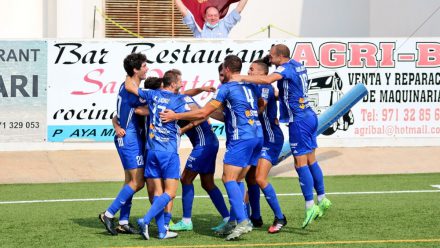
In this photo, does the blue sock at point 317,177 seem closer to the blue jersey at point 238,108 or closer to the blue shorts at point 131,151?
the blue jersey at point 238,108

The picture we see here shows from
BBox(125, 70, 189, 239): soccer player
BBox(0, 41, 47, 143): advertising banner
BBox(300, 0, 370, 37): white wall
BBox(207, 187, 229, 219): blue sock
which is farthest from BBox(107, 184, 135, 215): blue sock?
BBox(300, 0, 370, 37): white wall

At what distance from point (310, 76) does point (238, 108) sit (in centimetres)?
736

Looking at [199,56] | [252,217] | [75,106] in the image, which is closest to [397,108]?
[199,56]

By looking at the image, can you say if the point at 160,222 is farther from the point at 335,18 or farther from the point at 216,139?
the point at 335,18

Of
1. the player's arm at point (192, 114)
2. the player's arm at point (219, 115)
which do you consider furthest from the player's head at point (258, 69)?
the player's arm at point (192, 114)

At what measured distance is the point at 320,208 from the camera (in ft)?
42.7

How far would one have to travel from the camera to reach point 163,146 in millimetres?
11820

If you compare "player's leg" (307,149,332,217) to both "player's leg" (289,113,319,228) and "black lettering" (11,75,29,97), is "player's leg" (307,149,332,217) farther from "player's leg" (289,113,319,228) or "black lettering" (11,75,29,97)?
"black lettering" (11,75,29,97)

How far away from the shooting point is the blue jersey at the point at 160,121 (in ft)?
38.8

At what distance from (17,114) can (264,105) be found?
23.7 feet

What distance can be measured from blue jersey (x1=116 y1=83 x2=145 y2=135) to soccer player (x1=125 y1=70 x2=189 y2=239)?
31 cm

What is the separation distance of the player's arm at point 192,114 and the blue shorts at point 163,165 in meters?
0.40

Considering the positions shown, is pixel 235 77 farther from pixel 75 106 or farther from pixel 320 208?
pixel 75 106

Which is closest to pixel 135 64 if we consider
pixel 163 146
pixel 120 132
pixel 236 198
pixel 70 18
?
pixel 120 132
